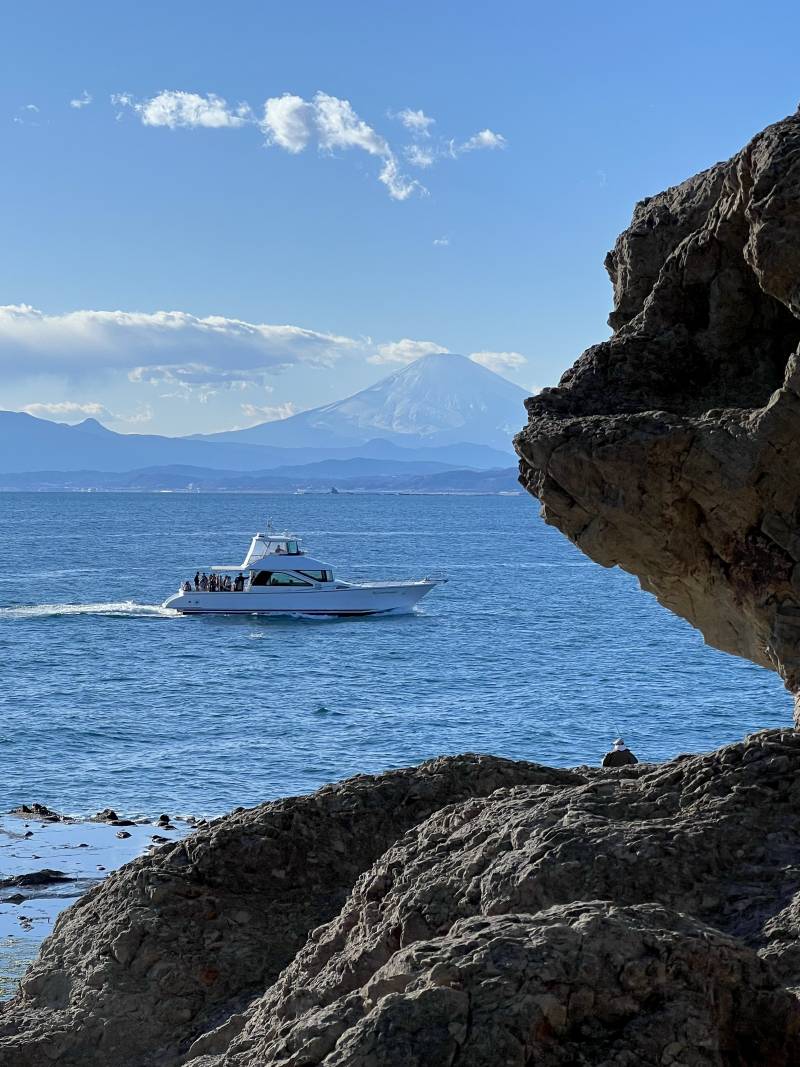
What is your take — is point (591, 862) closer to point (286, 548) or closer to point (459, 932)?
point (459, 932)

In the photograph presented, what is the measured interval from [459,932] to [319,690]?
44193 millimetres

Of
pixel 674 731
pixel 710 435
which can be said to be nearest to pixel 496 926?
pixel 710 435

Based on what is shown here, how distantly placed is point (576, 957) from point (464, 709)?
39369 millimetres

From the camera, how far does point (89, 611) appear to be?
243 feet

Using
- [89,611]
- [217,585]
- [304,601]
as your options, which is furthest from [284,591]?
[89,611]

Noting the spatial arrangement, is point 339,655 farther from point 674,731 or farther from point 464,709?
point 674,731

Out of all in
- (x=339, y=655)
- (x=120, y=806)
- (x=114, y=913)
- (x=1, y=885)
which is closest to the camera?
(x=114, y=913)

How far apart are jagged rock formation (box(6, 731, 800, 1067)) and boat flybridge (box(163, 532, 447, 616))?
62.3 m

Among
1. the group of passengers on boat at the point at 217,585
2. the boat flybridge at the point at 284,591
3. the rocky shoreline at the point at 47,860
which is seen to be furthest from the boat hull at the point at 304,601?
the rocky shoreline at the point at 47,860

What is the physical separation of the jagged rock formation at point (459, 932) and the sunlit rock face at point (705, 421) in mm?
2138

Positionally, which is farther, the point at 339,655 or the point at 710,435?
the point at 339,655

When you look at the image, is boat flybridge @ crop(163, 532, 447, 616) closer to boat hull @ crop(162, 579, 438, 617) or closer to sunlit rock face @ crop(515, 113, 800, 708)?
boat hull @ crop(162, 579, 438, 617)

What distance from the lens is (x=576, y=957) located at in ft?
15.8

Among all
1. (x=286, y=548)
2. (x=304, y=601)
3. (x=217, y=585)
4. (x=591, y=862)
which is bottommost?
(x=304, y=601)
